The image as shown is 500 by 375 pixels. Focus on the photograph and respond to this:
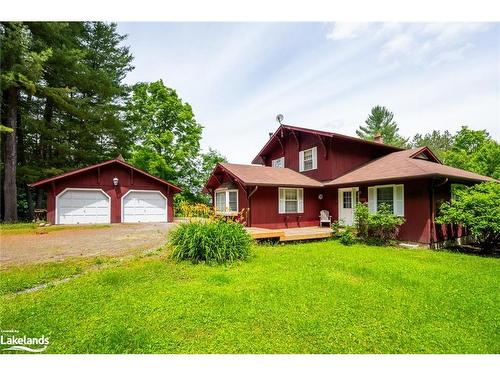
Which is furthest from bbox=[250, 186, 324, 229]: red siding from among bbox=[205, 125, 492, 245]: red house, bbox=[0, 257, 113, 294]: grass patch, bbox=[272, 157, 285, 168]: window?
bbox=[0, 257, 113, 294]: grass patch

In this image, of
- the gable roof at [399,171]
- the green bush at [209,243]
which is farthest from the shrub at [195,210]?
the gable roof at [399,171]

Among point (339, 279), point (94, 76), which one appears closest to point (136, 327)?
point (339, 279)

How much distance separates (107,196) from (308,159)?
11.6 metres

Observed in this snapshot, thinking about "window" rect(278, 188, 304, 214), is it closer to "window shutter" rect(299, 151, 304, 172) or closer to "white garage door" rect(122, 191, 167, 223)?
"window shutter" rect(299, 151, 304, 172)

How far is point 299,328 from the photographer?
120 inches

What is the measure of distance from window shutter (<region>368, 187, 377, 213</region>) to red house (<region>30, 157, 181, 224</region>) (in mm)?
11863

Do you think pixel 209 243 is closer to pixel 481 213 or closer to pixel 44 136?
pixel 481 213

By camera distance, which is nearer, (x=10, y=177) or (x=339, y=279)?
(x=339, y=279)

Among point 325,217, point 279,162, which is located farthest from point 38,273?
point 279,162

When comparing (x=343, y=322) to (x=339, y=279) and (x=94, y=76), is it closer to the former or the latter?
(x=339, y=279)

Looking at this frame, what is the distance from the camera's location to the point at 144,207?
1581 centimetres

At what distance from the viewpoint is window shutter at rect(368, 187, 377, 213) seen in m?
10.2
